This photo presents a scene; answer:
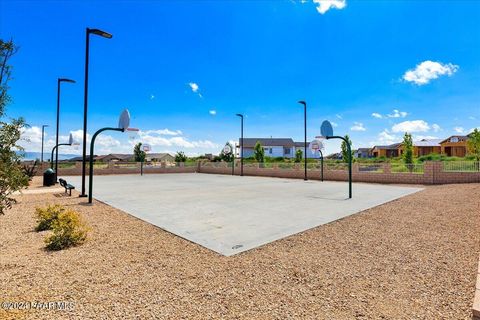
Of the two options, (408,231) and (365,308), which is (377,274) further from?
(408,231)

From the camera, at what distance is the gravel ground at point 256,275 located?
3154mm

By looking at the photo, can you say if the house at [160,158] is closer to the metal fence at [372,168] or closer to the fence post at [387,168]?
the metal fence at [372,168]

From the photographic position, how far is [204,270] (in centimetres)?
427

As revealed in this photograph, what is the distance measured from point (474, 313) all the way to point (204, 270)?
11.1 ft

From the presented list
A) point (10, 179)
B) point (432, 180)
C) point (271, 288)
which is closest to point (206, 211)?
point (271, 288)

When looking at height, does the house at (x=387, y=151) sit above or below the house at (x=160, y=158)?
above

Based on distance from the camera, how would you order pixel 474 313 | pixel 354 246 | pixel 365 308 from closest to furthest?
pixel 474 313 → pixel 365 308 → pixel 354 246

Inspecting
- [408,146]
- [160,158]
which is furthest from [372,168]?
[160,158]

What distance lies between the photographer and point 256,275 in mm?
4078

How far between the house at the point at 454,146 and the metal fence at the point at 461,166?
46.1 m

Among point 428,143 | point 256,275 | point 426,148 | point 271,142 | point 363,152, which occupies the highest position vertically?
point 271,142

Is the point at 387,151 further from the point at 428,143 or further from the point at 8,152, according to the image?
the point at 8,152

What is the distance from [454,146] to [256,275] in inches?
2639

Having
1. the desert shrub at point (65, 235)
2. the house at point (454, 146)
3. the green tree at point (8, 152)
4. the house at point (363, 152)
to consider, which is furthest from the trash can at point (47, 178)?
the house at point (363, 152)
